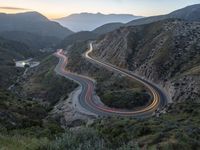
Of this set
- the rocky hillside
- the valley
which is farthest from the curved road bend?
the rocky hillside

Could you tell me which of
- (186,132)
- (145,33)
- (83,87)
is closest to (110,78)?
(83,87)

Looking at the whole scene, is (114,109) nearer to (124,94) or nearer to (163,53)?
(124,94)

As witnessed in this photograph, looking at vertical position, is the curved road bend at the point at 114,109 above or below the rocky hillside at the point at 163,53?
below

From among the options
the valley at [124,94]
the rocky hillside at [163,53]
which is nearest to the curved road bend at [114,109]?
the valley at [124,94]

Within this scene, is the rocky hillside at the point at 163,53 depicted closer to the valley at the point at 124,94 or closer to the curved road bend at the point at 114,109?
the valley at the point at 124,94

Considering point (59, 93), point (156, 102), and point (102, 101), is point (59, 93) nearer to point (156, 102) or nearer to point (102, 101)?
point (102, 101)

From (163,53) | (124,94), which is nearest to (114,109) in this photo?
(124,94)

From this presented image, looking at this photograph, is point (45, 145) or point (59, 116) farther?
point (59, 116)

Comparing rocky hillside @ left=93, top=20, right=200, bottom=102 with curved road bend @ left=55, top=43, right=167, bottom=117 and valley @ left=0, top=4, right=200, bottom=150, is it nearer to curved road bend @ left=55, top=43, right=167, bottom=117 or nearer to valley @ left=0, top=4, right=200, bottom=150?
valley @ left=0, top=4, right=200, bottom=150
